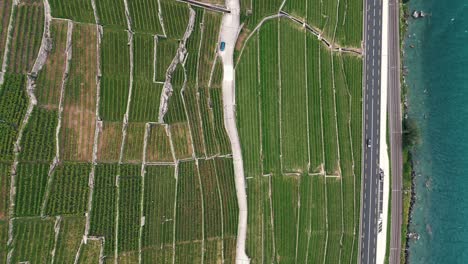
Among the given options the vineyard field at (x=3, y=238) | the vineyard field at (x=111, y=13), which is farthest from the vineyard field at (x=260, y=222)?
the vineyard field at (x=3, y=238)

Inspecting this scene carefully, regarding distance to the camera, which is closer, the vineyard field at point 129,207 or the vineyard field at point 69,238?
the vineyard field at point 69,238

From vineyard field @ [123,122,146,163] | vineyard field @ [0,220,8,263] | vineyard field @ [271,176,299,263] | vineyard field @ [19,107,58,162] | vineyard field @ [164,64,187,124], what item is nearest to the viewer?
vineyard field @ [0,220,8,263]

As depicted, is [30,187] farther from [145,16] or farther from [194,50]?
[194,50]

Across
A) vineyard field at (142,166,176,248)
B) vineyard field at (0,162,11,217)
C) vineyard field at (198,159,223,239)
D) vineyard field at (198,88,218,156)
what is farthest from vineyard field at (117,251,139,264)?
vineyard field at (198,88,218,156)

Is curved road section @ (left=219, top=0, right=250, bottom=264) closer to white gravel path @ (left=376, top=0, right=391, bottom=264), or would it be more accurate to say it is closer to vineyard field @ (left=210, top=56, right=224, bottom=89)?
vineyard field @ (left=210, top=56, right=224, bottom=89)

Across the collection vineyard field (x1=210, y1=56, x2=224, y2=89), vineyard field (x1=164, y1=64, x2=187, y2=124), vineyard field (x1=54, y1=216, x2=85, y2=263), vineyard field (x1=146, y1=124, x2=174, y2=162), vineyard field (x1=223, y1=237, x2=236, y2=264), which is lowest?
vineyard field (x1=223, y1=237, x2=236, y2=264)

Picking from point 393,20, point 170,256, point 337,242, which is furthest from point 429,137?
point 170,256

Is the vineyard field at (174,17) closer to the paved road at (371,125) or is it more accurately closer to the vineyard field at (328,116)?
the vineyard field at (328,116)
